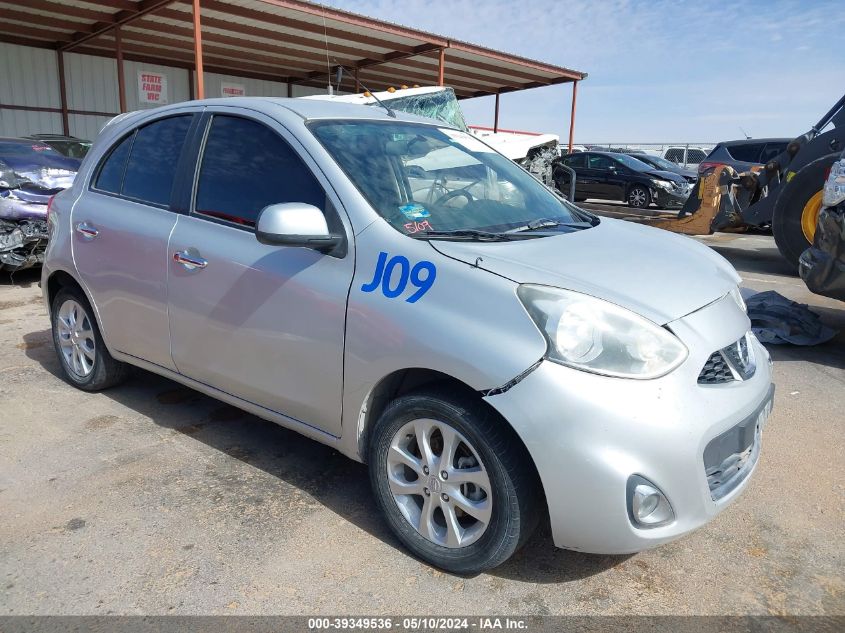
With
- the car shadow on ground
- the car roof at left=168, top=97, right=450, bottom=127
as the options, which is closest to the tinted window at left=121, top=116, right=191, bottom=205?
the car roof at left=168, top=97, right=450, bottom=127

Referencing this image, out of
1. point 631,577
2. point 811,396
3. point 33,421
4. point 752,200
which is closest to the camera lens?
point 631,577

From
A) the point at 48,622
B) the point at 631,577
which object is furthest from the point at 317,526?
the point at 631,577

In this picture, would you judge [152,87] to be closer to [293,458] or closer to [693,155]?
[293,458]

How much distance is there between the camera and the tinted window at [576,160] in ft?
59.2

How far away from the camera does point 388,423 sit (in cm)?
255

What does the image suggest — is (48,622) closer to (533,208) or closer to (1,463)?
(1,463)

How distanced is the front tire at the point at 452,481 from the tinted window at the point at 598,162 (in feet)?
53.1

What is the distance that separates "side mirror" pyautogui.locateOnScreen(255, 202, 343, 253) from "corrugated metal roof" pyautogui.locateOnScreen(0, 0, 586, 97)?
9178mm

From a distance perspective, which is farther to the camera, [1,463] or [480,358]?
[1,463]

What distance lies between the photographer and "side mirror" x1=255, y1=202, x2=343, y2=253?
2.56 meters

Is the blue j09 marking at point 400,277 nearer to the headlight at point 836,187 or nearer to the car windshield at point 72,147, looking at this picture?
the headlight at point 836,187

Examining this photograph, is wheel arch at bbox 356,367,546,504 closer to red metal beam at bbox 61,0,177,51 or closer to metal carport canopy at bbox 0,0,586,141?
metal carport canopy at bbox 0,0,586,141

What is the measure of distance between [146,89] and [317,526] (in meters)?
18.4

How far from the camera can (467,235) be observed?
2719mm
